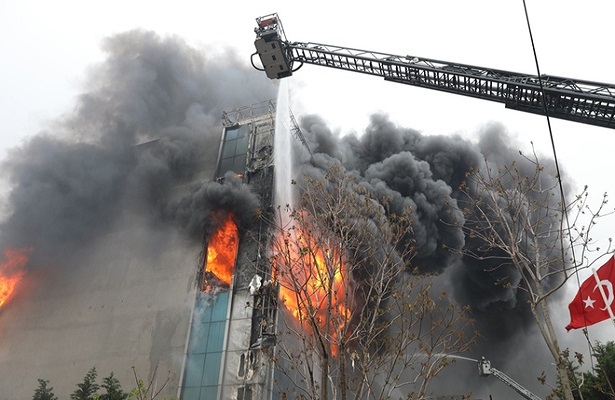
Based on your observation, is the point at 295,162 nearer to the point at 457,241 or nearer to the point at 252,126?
the point at 252,126

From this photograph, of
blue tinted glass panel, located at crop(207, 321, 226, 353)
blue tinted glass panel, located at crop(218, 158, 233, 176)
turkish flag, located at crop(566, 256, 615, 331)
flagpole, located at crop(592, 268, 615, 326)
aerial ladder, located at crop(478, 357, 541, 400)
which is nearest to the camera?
flagpole, located at crop(592, 268, 615, 326)

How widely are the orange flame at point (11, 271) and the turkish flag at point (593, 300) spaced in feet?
117

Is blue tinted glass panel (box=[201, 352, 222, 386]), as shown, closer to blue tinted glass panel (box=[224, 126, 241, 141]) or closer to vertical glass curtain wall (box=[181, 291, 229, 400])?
vertical glass curtain wall (box=[181, 291, 229, 400])

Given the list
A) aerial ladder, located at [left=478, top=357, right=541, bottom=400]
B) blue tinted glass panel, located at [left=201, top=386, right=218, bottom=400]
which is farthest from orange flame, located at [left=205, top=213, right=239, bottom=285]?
aerial ladder, located at [left=478, top=357, right=541, bottom=400]

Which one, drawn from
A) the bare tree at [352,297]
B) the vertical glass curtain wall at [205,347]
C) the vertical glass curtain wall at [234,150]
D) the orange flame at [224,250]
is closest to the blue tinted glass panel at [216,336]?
the vertical glass curtain wall at [205,347]

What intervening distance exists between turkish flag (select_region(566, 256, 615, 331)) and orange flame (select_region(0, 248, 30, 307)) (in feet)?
117

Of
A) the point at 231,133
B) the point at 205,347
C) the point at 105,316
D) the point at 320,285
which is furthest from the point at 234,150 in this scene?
the point at 320,285

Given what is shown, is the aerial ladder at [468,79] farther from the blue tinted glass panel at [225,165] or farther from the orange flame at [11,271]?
the orange flame at [11,271]

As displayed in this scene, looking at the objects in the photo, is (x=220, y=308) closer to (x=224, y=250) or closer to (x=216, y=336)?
(x=216, y=336)

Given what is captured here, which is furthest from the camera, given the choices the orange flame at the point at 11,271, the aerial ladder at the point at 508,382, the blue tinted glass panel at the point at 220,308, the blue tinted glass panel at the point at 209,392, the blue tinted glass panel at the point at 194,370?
the orange flame at the point at 11,271

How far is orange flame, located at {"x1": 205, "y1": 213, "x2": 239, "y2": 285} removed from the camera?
89.1 feet

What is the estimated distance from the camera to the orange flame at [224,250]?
27.2m

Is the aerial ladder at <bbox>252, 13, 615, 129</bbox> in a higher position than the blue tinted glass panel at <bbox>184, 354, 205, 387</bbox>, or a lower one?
higher

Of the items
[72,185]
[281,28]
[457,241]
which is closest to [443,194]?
[457,241]
